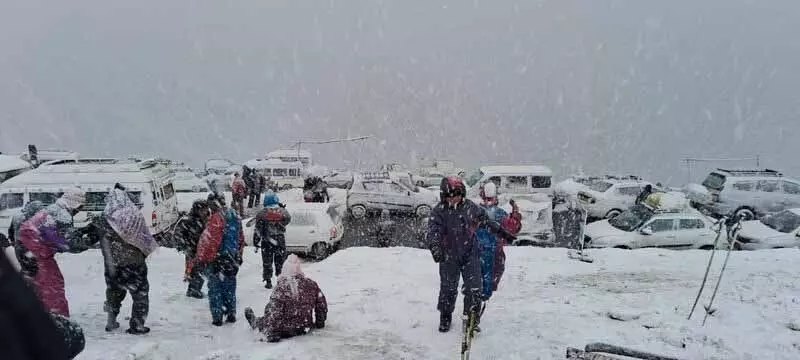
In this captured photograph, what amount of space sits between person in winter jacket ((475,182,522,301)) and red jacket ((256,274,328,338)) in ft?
6.44

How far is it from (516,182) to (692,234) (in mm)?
6725

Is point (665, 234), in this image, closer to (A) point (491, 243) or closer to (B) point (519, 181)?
(B) point (519, 181)

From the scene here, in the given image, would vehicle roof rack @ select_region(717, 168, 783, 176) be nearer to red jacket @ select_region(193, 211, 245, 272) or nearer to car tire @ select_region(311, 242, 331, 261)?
car tire @ select_region(311, 242, 331, 261)

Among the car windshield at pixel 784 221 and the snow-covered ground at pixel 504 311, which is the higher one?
the car windshield at pixel 784 221

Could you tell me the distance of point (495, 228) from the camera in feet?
19.7

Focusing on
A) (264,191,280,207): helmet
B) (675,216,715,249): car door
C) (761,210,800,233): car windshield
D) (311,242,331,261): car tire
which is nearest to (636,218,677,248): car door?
(675,216,715,249): car door

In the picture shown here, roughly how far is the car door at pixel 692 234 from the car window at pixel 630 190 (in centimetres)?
491

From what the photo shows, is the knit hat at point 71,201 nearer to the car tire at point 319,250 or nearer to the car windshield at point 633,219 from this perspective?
the car tire at point 319,250

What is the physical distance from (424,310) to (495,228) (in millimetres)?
1782

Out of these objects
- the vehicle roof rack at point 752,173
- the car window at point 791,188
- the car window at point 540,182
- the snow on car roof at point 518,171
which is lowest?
the car window at point 791,188

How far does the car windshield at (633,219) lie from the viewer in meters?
13.8

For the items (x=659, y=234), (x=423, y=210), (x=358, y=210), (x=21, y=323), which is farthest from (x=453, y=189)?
(x=358, y=210)

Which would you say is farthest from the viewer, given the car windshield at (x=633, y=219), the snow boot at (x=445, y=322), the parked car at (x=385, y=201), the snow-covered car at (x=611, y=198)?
the parked car at (x=385, y=201)

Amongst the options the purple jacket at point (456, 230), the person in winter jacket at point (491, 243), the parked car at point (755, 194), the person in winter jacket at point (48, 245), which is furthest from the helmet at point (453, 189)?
the parked car at point (755, 194)
